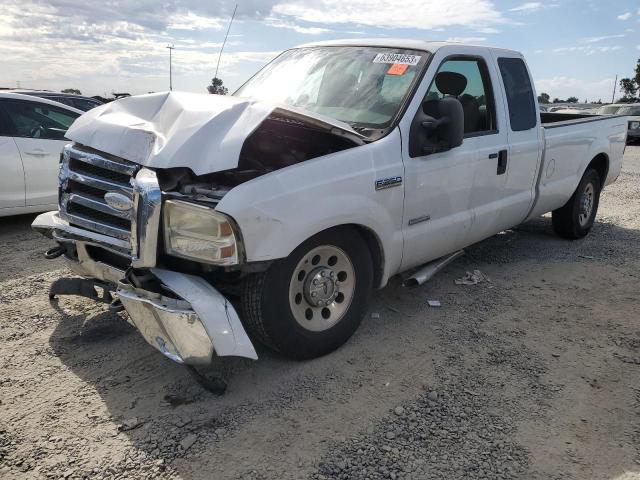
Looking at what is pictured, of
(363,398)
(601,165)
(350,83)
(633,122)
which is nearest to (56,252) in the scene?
(363,398)

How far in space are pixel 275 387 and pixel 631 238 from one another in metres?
5.37

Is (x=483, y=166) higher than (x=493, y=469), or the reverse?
(x=483, y=166)

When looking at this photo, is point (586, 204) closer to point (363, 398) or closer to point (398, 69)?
point (398, 69)

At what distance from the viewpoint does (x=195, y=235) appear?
2.98 m

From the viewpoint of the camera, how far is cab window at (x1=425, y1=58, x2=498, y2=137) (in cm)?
452

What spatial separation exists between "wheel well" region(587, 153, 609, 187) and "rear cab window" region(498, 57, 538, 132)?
6.10 ft

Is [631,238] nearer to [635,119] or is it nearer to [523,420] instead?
[523,420]

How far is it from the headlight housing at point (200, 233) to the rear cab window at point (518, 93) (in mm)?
3074

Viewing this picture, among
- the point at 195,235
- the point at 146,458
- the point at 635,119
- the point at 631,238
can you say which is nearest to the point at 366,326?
the point at 195,235

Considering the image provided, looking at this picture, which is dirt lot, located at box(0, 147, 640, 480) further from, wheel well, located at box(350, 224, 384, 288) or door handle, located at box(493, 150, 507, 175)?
door handle, located at box(493, 150, 507, 175)

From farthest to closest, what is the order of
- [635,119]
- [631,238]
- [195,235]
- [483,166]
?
[635,119] → [631,238] → [483,166] → [195,235]

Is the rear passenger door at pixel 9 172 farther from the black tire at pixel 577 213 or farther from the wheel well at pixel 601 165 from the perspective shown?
the wheel well at pixel 601 165

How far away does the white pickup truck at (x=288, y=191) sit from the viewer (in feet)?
9.73

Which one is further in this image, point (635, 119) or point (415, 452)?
point (635, 119)
